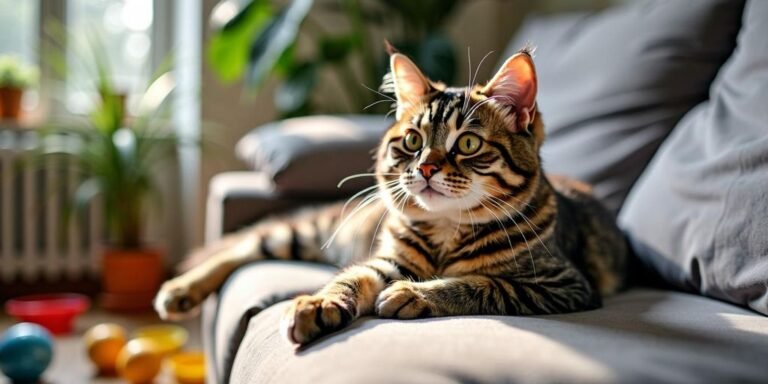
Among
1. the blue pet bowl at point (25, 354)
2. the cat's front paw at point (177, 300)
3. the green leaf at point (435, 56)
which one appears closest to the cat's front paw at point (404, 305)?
the cat's front paw at point (177, 300)

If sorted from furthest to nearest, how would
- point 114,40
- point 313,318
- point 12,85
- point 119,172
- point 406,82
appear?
point 114,40, point 12,85, point 119,172, point 406,82, point 313,318

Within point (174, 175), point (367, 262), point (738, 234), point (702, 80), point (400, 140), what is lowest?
point (174, 175)

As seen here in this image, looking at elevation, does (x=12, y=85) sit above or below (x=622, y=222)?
above

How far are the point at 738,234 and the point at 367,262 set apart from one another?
0.60m

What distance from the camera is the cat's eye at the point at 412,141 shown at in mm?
1273

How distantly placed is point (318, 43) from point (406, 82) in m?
1.73

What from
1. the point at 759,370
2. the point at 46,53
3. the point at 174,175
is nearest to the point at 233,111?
the point at 174,175

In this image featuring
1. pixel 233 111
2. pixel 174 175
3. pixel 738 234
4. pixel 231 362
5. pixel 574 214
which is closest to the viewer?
pixel 738 234

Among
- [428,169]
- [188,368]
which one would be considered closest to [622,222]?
[428,169]

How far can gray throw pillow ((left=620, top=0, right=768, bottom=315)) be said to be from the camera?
1.19m

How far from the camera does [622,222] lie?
1.63 m

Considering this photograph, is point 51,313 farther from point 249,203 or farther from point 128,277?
point 249,203

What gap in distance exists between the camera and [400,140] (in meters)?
1.31

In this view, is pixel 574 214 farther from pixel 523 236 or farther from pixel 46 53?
pixel 46 53
